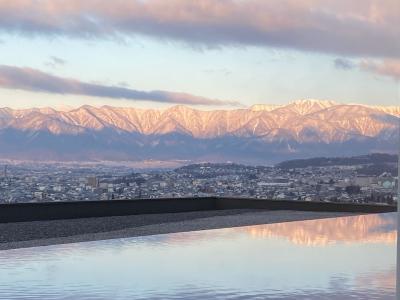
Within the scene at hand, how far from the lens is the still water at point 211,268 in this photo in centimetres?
354

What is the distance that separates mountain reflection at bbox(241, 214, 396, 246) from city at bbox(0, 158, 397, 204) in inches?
135

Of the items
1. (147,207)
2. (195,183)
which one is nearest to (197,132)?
(195,183)

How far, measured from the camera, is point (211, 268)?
4.32 m

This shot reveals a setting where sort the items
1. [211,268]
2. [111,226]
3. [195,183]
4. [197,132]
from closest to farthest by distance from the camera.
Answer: [211,268], [111,226], [195,183], [197,132]

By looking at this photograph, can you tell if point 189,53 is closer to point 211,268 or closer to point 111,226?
point 111,226

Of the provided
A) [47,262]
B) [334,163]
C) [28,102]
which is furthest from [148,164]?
[47,262]

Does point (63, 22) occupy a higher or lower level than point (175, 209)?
higher

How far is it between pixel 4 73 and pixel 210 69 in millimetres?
4195

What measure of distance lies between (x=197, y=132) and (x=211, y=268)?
10.5 metres

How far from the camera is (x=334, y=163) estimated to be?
13570 mm

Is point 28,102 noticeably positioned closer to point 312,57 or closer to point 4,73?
point 4,73

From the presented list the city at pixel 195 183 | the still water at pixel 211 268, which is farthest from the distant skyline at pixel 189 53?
the still water at pixel 211 268

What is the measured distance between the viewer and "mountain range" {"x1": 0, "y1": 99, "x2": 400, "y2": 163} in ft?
44.6

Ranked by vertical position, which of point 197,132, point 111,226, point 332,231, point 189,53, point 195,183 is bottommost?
point 111,226
